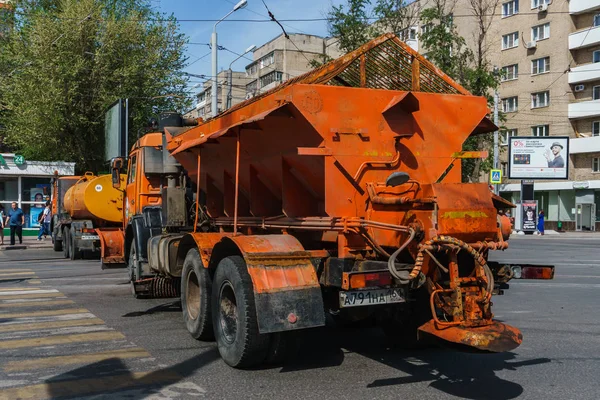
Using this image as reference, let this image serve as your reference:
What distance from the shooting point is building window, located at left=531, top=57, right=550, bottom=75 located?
157ft

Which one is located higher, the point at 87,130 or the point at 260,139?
the point at 87,130

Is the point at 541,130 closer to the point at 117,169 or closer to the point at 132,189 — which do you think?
the point at 117,169

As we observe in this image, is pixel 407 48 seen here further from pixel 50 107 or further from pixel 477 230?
pixel 50 107

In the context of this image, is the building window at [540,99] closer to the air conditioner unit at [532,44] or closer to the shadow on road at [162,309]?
the air conditioner unit at [532,44]

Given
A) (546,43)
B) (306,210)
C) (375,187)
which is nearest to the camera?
(375,187)

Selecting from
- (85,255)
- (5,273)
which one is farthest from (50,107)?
(5,273)

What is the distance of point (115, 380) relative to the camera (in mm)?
5586

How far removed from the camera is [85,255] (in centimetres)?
2022

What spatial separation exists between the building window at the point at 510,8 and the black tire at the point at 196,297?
4877cm

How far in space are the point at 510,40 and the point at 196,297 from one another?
161 ft

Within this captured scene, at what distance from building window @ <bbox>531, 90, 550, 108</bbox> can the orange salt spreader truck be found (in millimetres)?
44712

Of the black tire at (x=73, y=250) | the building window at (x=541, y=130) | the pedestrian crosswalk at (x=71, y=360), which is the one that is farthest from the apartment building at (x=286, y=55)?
the pedestrian crosswalk at (x=71, y=360)

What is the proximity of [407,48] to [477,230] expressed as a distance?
2.40 m

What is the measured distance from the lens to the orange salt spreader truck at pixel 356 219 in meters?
5.27
